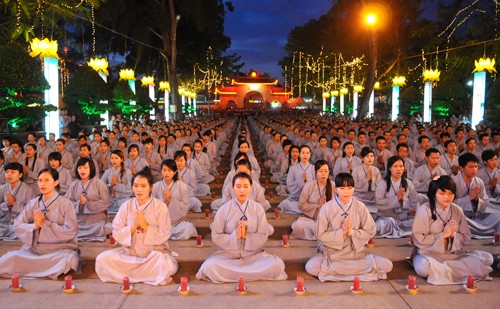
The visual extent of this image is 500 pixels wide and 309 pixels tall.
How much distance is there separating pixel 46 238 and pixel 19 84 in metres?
7.97

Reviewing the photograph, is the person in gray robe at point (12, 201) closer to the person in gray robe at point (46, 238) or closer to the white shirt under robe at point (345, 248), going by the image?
the person in gray robe at point (46, 238)

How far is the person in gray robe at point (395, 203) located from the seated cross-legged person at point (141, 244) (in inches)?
132

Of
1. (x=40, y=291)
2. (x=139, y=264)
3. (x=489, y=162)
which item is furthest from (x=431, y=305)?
(x=489, y=162)

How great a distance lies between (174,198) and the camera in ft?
25.7

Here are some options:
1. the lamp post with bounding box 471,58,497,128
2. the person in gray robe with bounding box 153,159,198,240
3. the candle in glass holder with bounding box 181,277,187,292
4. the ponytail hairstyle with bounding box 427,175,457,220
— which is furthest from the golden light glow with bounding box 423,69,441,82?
the candle in glass holder with bounding box 181,277,187,292

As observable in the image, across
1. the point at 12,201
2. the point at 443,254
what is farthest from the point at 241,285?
the point at 12,201

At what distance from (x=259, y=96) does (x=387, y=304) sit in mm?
80600

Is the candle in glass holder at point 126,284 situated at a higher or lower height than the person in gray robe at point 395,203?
lower

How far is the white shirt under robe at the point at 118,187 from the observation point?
941 cm

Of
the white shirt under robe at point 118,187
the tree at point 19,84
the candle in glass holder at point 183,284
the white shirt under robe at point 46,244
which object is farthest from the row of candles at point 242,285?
the tree at point 19,84

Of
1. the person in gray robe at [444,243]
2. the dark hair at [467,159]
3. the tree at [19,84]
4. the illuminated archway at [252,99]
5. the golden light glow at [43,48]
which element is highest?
the illuminated archway at [252,99]

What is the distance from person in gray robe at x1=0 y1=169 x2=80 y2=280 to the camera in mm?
5863

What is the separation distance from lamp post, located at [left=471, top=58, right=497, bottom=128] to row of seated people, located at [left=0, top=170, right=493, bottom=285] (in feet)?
51.0

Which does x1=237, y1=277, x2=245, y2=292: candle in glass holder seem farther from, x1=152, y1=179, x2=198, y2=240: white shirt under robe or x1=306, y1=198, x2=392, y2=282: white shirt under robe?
x1=152, y1=179, x2=198, y2=240: white shirt under robe
